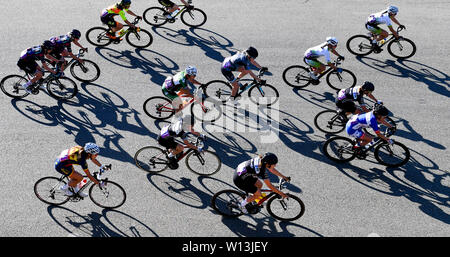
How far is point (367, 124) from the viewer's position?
1028cm

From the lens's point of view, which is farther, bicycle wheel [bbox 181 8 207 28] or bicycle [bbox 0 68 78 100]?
bicycle wheel [bbox 181 8 207 28]

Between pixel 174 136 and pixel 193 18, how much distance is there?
8.32 meters

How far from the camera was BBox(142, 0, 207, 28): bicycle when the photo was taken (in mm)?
16453

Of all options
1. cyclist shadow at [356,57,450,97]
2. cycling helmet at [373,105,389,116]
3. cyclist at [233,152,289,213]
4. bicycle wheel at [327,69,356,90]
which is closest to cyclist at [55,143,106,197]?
cyclist at [233,152,289,213]

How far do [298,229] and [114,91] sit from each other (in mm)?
7573

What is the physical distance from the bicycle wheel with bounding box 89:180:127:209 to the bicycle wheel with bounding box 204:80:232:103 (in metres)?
4.74

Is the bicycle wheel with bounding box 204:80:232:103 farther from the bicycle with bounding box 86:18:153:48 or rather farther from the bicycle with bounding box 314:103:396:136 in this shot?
the bicycle with bounding box 86:18:153:48

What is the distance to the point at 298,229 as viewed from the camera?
9.72 m

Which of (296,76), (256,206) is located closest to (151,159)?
(256,206)

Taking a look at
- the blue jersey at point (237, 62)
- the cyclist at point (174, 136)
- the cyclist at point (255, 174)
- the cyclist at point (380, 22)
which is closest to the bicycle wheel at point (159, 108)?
the blue jersey at point (237, 62)

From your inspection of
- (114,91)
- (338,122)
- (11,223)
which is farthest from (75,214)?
(338,122)

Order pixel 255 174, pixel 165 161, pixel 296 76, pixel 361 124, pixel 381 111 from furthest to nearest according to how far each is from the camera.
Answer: pixel 296 76
pixel 165 161
pixel 361 124
pixel 381 111
pixel 255 174

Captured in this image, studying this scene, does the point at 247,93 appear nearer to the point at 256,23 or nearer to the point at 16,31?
the point at 256,23

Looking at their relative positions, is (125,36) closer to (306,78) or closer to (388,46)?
(306,78)
